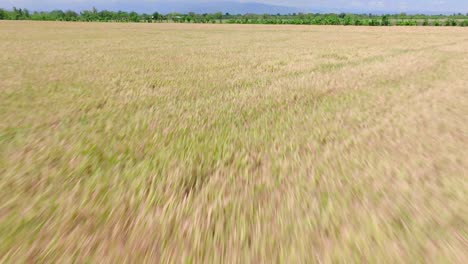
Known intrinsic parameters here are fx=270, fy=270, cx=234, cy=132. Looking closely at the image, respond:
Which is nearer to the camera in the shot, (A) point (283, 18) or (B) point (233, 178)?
(B) point (233, 178)

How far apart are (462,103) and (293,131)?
5.49 metres

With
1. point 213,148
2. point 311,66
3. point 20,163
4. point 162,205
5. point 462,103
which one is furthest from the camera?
point 311,66

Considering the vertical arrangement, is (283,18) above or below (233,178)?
above

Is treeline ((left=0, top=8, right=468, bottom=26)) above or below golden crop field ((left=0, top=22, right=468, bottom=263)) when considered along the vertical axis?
above

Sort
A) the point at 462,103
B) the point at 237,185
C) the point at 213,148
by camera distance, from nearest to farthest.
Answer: the point at 237,185 < the point at 213,148 < the point at 462,103

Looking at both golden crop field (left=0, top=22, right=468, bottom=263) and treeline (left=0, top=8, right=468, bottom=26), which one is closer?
golden crop field (left=0, top=22, right=468, bottom=263)

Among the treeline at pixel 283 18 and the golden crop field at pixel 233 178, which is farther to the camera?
the treeline at pixel 283 18

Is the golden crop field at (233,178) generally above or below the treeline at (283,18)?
below

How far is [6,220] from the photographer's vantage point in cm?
262

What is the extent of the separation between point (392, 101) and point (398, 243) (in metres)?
5.97

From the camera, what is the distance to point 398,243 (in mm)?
2381

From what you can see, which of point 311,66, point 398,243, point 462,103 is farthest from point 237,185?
point 311,66

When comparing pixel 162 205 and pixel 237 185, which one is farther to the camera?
pixel 237 185

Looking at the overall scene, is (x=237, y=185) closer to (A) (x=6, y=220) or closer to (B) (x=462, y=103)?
(A) (x=6, y=220)
